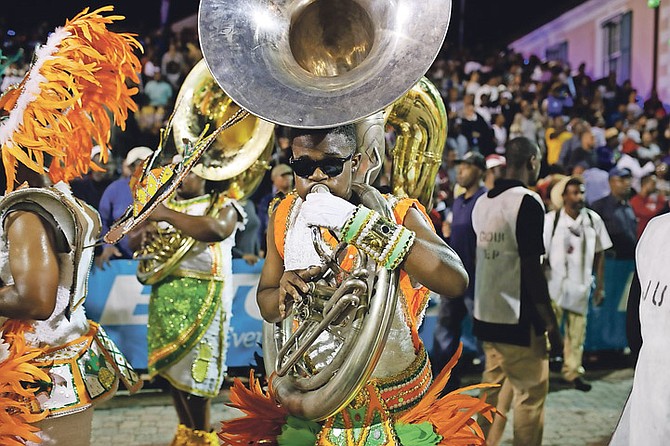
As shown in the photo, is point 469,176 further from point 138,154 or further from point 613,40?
point 613,40

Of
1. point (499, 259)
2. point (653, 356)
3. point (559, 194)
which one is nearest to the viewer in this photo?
point (653, 356)

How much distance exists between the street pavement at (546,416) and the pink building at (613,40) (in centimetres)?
1378

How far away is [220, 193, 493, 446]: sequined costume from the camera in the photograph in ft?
8.69

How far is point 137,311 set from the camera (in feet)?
22.3

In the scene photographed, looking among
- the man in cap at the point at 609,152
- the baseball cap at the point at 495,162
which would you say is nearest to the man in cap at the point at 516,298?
the baseball cap at the point at 495,162

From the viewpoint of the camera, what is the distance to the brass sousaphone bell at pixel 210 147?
15.9ft

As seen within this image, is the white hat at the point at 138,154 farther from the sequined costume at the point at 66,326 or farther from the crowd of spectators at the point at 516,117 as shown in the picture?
the sequined costume at the point at 66,326

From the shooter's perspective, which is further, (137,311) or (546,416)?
(137,311)

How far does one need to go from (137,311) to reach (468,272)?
291 centimetres

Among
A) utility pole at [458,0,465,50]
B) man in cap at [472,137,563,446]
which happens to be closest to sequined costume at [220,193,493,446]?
man in cap at [472,137,563,446]

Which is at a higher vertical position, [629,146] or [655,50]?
[655,50]

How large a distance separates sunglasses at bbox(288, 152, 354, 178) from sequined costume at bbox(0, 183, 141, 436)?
1.09 metres

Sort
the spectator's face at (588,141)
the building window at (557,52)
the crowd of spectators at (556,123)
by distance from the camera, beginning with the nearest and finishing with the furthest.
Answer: the crowd of spectators at (556,123), the spectator's face at (588,141), the building window at (557,52)

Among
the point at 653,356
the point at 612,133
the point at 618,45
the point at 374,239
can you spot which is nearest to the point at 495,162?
the point at 374,239
